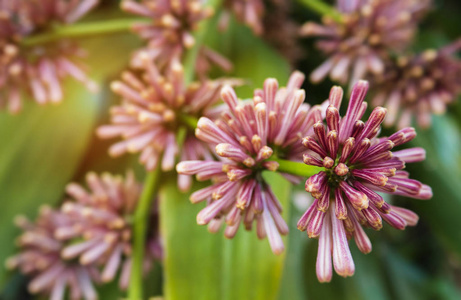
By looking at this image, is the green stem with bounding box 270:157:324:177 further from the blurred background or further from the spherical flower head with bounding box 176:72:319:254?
the blurred background

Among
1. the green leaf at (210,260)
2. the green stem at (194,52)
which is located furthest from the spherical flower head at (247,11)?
the green leaf at (210,260)

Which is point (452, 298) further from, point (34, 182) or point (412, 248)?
point (34, 182)

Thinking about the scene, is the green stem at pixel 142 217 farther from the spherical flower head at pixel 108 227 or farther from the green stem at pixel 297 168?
the green stem at pixel 297 168

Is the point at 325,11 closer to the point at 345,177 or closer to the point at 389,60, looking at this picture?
the point at 389,60

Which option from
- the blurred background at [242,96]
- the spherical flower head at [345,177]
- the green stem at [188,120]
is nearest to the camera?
the spherical flower head at [345,177]

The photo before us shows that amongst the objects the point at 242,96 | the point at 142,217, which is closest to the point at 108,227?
the point at 142,217
